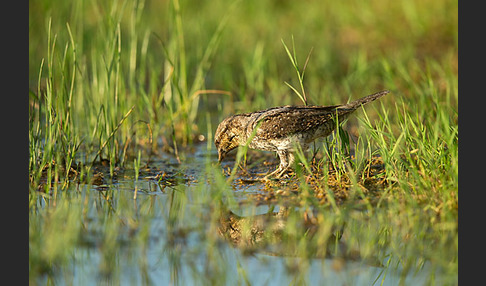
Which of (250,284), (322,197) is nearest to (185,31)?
(322,197)

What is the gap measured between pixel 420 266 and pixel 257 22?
810 centimetres

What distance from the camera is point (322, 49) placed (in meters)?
10.8

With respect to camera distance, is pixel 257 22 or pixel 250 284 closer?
pixel 250 284

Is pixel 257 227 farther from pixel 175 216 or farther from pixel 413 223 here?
pixel 413 223

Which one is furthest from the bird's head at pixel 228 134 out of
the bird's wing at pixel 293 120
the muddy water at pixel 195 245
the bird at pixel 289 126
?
the muddy water at pixel 195 245

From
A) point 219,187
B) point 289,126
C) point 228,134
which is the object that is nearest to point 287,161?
point 289,126

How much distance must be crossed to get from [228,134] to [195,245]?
225 centimetres

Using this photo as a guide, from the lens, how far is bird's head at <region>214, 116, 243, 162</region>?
6.90 m

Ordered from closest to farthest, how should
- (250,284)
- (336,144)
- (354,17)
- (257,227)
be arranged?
1. (250,284)
2. (257,227)
3. (336,144)
4. (354,17)

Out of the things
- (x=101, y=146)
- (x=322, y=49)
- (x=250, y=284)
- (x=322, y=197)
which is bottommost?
(x=250, y=284)

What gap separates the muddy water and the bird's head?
2.02 ft

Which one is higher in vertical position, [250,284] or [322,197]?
[322,197]

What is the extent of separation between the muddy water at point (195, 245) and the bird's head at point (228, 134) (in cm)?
62

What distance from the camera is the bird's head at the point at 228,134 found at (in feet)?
22.6
